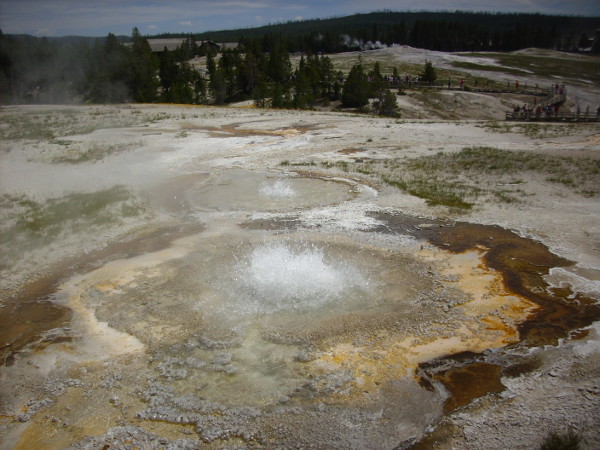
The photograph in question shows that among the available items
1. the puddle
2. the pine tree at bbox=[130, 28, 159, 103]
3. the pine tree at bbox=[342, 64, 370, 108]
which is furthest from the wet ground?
the pine tree at bbox=[130, 28, 159, 103]

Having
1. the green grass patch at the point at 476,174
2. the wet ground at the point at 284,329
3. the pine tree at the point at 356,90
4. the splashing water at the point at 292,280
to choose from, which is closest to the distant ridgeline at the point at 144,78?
the pine tree at the point at 356,90

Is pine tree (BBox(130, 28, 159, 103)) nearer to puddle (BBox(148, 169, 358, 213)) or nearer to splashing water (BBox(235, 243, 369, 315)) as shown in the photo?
puddle (BBox(148, 169, 358, 213))

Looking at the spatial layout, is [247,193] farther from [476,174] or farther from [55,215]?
[476,174]

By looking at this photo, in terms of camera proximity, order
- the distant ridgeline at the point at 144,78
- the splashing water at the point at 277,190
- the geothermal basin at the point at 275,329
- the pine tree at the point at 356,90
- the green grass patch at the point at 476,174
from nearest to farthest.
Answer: the geothermal basin at the point at 275,329
the green grass patch at the point at 476,174
the splashing water at the point at 277,190
the pine tree at the point at 356,90
the distant ridgeline at the point at 144,78

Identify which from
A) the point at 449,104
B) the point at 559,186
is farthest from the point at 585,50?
the point at 559,186

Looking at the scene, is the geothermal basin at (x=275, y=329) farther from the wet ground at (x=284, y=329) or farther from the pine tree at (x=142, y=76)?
the pine tree at (x=142, y=76)

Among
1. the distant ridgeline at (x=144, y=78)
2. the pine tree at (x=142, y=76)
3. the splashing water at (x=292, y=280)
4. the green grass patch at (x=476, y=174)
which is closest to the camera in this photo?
the splashing water at (x=292, y=280)

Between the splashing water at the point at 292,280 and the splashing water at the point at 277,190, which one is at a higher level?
the splashing water at the point at 277,190
